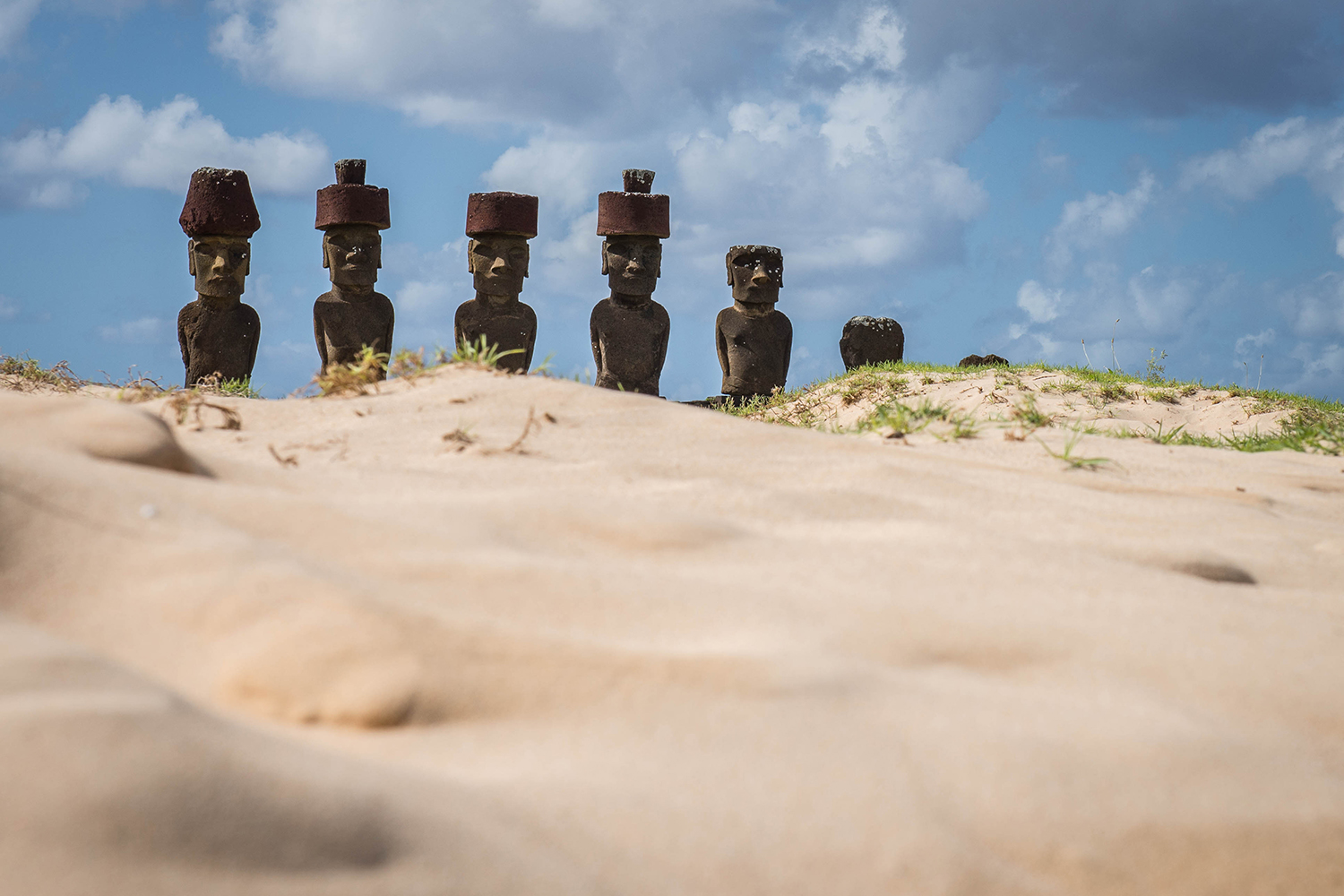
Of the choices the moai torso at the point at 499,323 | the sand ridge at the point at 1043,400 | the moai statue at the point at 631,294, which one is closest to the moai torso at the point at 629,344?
the moai statue at the point at 631,294

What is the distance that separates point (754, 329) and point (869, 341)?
5.05 ft

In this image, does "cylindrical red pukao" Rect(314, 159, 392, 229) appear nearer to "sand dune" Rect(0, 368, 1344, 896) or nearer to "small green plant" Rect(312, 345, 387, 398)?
"small green plant" Rect(312, 345, 387, 398)

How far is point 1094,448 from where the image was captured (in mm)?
3145

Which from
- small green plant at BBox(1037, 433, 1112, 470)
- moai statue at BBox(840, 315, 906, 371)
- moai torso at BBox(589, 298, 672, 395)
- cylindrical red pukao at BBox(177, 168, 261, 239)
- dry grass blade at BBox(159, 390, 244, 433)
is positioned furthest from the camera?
moai statue at BBox(840, 315, 906, 371)

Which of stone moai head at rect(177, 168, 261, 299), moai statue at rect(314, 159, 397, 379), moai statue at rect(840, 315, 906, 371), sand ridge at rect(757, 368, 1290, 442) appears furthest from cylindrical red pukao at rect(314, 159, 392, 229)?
moai statue at rect(840, 315, 906, 371)

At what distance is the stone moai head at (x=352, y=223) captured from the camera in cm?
1064

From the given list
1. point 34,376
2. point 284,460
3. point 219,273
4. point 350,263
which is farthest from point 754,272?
point 284,460

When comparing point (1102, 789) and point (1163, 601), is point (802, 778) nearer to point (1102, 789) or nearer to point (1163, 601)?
point (1102, 789)

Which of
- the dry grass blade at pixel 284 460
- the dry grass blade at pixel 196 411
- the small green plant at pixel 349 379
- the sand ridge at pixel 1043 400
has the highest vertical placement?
the sand ridge at pixel 1043 400

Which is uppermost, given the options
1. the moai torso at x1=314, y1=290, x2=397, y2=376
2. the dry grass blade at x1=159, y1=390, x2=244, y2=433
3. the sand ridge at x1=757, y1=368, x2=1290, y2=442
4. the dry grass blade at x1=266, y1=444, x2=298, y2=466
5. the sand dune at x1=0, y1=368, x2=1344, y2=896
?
the moai torso at x1=314, y1=290, x2=397, y2=376

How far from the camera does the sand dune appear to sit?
0.90m

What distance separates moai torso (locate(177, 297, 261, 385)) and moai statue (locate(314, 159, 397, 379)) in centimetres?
68

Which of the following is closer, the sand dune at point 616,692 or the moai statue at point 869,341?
the sand dune at point 616,692

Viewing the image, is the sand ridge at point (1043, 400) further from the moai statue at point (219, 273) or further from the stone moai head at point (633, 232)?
the moai statue at point (219, 273)
